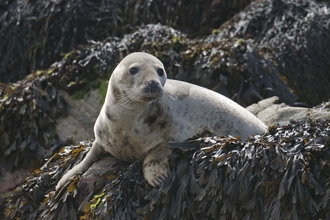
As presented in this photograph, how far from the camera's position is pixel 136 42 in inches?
330

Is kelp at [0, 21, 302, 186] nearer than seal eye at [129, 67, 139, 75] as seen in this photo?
No

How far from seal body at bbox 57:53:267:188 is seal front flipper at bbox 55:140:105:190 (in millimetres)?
16

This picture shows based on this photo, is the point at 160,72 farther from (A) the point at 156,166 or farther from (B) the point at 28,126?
(B) the point at 28,126

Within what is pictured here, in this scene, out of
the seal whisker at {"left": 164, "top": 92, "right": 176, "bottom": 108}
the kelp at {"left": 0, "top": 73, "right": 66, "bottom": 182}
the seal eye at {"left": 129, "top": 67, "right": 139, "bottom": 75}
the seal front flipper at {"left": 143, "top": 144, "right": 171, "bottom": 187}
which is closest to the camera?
the seal eye at {"left": 129, "top": 67, "right": 139, "bottom": 75}

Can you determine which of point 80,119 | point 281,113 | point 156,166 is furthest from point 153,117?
point 80,119

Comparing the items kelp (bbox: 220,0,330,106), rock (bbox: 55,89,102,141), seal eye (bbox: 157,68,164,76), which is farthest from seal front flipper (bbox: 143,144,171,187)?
kelp (bbox: 220,0,330,106)

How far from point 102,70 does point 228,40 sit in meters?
1.41

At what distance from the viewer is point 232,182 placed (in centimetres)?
495

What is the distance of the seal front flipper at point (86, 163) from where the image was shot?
557cm

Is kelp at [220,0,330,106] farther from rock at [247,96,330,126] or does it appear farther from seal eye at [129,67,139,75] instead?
seal eye at [129,67,139,75]

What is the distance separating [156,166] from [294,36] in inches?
160

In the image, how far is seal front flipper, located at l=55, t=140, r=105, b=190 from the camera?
18.3 ft

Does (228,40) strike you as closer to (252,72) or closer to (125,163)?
(252,72)

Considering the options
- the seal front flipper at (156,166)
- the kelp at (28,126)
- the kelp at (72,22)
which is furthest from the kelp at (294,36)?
the seal front flipper at (156,166)
